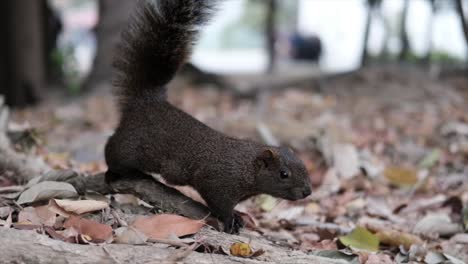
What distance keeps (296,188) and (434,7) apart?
7237 millimetres

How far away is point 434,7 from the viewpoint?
A: 9.66 metres

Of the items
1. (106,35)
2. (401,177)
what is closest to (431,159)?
(401,177)

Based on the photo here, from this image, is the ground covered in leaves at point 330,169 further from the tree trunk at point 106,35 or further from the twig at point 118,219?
the tree trunk at point 106,35

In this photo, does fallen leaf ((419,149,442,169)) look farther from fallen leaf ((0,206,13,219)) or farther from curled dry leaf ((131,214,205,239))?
fallen leaf ((0,206,13,219))

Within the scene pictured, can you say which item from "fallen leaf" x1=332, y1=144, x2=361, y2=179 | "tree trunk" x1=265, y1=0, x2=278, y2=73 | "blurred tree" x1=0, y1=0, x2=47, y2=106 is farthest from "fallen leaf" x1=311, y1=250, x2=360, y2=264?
"blurred tree" x1=0, y1=0, x2=47, y2=106

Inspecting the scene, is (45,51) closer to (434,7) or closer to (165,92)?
(434,7)

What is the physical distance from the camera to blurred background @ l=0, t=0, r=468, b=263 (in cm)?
456

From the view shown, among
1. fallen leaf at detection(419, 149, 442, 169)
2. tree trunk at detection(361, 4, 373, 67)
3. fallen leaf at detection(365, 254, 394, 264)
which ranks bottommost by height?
fallen leaf at detection(365, 254, 394, 264)

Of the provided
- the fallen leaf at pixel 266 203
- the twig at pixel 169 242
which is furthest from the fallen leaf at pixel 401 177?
the twig at pixel 169 242

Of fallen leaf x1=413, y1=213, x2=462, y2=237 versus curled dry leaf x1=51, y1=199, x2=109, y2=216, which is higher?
curled dry leaf x1=51, y1=199, x2=109, y2=216

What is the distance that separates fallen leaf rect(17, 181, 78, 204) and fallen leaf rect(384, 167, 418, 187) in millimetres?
2896

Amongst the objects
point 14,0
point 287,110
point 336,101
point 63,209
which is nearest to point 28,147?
point 63,209

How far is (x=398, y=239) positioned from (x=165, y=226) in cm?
140

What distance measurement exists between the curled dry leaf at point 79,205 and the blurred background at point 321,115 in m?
0.89
